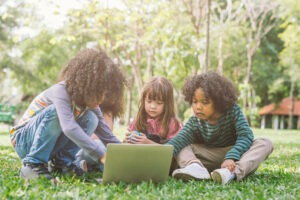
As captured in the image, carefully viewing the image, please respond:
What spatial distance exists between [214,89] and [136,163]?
1158 mm

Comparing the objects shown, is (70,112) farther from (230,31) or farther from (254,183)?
(230,31)

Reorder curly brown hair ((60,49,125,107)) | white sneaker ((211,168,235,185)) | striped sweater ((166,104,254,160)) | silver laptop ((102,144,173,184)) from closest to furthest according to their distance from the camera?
silver laptop ((102,144,173,184))
curly brown hair ((60,49,125,107))
white sneaker ((211,168,235,185))
striped sweater ((166,104,254,160))

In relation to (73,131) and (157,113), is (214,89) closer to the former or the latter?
(157,113)

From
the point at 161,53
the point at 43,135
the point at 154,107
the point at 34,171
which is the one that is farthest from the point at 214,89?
the point at 161,53

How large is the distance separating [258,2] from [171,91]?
17.6m

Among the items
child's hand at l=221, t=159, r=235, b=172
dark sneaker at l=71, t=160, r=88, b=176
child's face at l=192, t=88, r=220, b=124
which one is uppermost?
child's face at l=192, t=88, r=220, b=124

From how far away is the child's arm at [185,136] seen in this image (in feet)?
12.3

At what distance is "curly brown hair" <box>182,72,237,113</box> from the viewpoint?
3.70 meters

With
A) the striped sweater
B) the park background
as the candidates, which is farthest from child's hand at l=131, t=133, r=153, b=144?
the park background

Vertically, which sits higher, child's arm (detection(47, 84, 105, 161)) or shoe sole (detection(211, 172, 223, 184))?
child's arm (detection(47, 84, 105, 161))

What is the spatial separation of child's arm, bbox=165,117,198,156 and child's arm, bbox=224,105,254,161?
0.36m

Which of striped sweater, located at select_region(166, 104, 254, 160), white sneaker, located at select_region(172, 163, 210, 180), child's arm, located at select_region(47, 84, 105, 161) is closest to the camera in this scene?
child's arm, located at select_region(47, 84, 105, 161)

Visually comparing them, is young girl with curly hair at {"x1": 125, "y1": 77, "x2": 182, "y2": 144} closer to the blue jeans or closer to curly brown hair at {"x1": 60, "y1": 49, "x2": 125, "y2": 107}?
the blue jeans

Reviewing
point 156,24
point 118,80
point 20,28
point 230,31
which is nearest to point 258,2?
point 230,31
